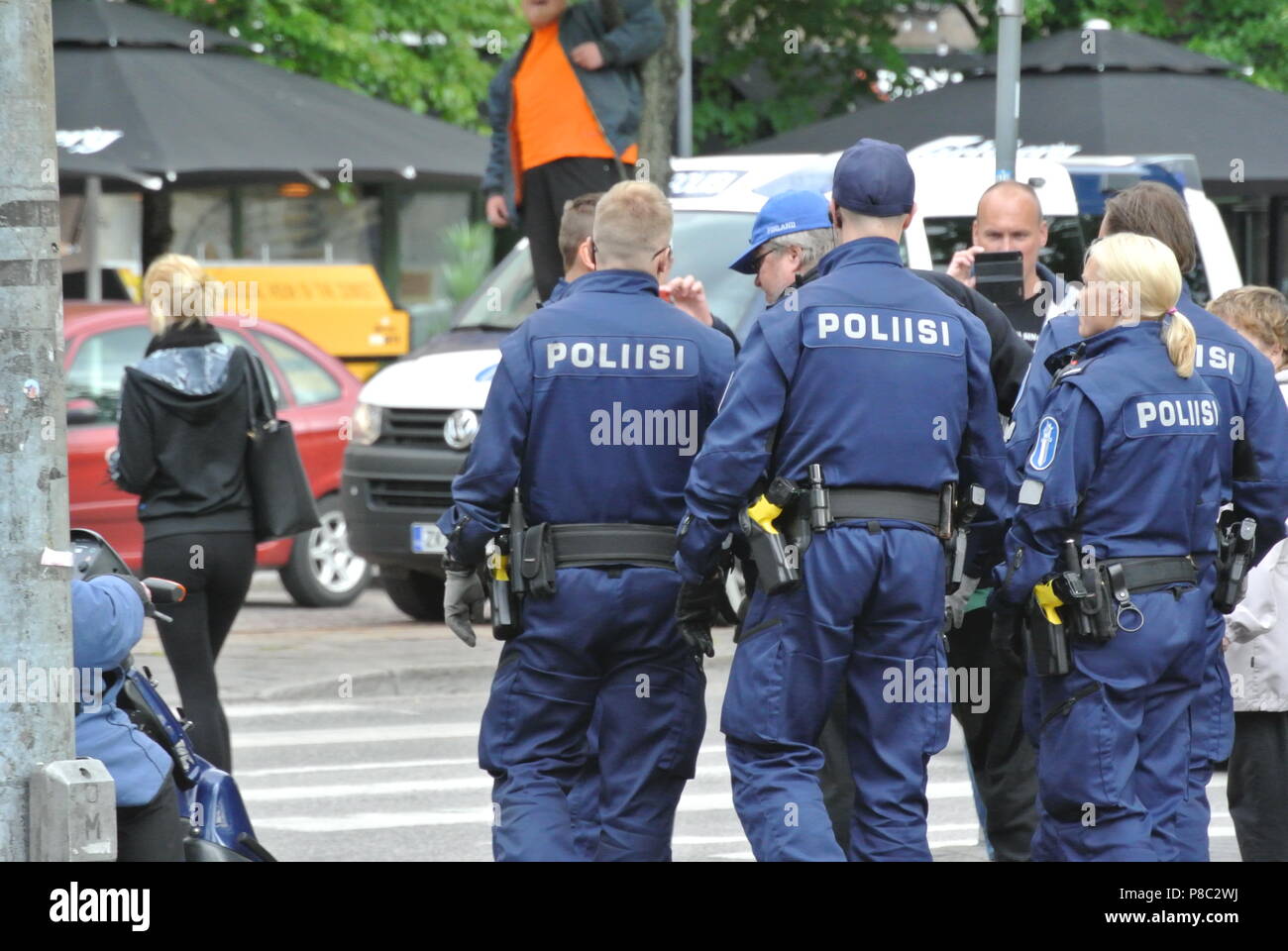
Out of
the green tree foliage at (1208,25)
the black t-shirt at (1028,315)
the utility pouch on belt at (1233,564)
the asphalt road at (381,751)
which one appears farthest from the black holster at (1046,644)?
the green tree foliage at (1208,25)

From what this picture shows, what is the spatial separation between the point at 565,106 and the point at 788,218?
4.72 m

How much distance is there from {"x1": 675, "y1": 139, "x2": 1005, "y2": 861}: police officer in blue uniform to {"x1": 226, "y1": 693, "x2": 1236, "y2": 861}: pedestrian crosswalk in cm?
170

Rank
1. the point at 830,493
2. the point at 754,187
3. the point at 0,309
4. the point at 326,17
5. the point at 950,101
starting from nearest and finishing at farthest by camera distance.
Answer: the point at 0,309 < the point at 830,493 < the point at 754,187 < the point at 950,101 < the point at 326,17

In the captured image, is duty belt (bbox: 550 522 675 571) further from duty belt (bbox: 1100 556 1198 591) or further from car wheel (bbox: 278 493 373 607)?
car wheel (bbox: 278 493 373 607)

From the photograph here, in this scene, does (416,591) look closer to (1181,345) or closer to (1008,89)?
(1008,89)

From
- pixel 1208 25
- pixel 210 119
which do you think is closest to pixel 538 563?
pixel 210 119

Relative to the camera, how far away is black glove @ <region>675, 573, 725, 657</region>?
5602 millimetres

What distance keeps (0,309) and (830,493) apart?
198 cm

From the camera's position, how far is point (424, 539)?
1194 centimetres

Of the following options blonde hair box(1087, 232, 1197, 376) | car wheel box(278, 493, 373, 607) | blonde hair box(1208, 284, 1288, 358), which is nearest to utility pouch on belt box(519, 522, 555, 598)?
blonde hair box(1087, 232, 1197, 376)

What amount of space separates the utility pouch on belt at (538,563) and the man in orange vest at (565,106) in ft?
16.4

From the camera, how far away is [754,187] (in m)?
11.5

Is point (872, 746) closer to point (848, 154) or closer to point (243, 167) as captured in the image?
point (848, 154)
